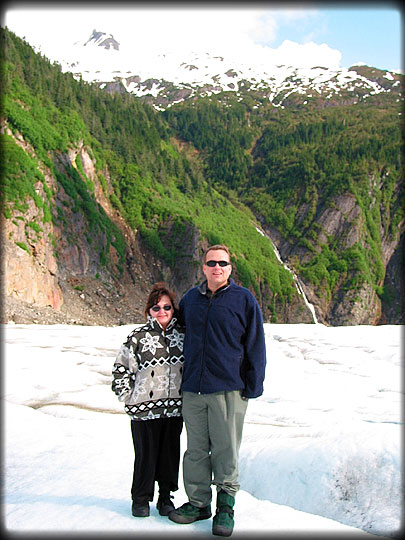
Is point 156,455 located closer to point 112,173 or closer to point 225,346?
point 225,346

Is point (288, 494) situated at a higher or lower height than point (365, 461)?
lower

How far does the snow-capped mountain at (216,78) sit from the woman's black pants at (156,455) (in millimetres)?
132148

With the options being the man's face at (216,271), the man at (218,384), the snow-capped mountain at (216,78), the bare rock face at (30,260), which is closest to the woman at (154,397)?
the man at (218,384)

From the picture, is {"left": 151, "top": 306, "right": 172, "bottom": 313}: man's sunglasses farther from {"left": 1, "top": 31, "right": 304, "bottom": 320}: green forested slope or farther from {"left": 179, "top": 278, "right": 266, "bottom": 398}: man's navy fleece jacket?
{"left": 1, "top": 31, "right": 304, "bottom": 320}: green forested slope

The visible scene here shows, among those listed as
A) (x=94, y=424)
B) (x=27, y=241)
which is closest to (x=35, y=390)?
(x=94, y=424)

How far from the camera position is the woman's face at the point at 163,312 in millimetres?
4086

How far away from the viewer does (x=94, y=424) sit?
21.0 feet

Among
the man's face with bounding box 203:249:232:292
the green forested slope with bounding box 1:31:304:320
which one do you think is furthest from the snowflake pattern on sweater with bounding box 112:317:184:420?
the green forested slope with bounding box 1:31:304:320

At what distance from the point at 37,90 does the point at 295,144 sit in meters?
69.0

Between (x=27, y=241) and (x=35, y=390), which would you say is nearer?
(x=35, y=390)

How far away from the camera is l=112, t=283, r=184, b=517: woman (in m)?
3.89

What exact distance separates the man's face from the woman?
509mm

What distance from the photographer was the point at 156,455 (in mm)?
3947

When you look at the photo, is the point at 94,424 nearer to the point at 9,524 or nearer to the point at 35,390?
the point at 35,390
